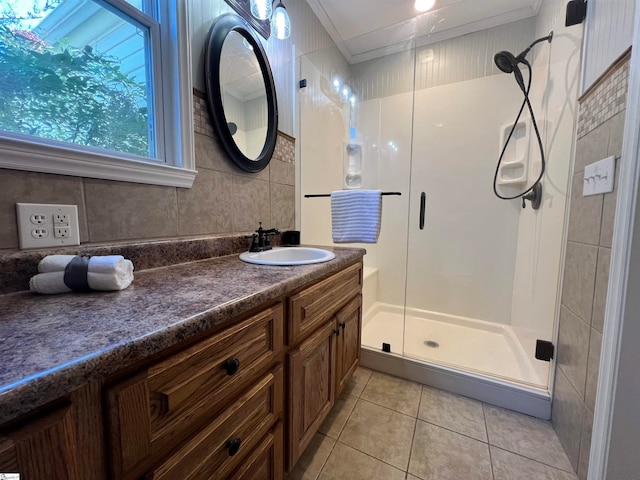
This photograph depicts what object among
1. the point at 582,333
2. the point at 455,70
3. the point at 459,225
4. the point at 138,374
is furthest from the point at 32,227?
the point at 455,70

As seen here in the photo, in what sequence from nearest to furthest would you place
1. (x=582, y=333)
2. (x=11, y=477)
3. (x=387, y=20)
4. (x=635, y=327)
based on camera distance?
(x=11, y=477)
(x=635, y=327)
(x=582, y=333)
(x=387, y=20)

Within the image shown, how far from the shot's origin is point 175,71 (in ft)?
3.32

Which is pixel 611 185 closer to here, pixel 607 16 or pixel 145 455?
pixel 607 16

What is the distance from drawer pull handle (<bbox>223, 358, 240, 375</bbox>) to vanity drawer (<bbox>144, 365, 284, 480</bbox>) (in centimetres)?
10

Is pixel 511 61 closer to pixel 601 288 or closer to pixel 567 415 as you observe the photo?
pixel 601 288

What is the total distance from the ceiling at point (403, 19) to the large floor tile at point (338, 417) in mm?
2636

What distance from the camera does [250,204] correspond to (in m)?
1.39

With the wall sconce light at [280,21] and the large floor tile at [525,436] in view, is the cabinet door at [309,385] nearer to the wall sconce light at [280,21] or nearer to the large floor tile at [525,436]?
the large floor tile at [525,436]

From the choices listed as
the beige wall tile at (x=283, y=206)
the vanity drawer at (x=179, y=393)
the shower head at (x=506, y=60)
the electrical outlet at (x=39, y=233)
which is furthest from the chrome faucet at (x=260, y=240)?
the shower head at (x=506, y=60)

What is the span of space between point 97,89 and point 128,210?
0.41 m

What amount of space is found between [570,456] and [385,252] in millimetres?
1726

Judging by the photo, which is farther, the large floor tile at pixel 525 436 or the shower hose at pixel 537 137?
the shower hose at pixel 537 137

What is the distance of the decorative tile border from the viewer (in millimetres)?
868

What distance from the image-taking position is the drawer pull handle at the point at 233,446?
63 cm
